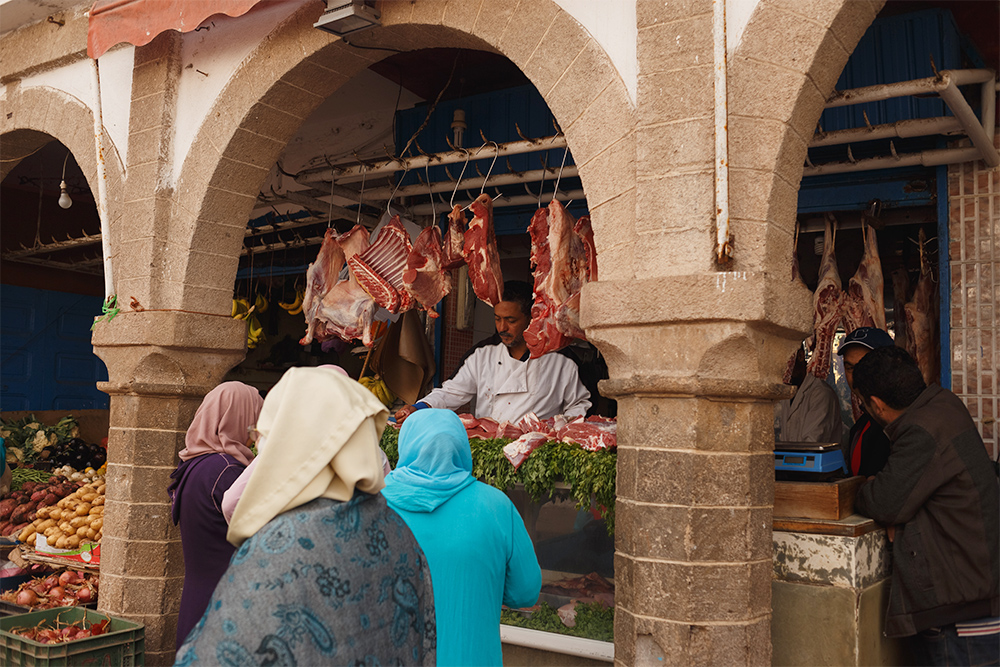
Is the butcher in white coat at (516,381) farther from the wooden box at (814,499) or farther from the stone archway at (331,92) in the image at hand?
the wooden box at (814,499)

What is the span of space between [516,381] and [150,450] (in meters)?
2.42

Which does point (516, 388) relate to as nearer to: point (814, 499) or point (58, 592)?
point (814, 499)

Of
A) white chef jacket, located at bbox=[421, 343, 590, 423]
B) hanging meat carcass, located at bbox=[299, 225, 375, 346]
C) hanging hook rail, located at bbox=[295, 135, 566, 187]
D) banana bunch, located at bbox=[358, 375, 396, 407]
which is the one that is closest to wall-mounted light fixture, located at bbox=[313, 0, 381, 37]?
hanging hook rail, located at bbox=[295, 135, 566, 187]

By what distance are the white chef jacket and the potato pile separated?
2702mm

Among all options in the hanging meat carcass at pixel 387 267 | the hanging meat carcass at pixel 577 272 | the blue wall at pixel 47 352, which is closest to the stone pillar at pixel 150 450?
the hanging meat carcass at pixel 387 267

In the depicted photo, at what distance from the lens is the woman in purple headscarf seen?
344 centimetres

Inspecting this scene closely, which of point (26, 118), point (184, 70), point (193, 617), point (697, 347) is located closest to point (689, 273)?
point (697, 347)

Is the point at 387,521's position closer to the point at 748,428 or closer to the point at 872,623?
the point at 748,428

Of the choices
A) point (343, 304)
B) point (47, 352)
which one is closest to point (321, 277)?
point (343, 304)

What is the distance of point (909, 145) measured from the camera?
16.2ft

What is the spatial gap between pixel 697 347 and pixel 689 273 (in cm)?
31

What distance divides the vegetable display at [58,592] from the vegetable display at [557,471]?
121 inches

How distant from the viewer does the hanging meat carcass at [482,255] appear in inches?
192

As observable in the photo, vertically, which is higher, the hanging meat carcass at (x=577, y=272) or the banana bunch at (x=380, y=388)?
the hanging meat carcass at (x=577, y=272)
